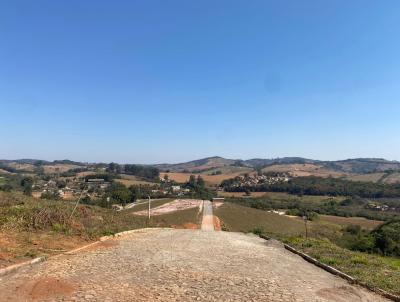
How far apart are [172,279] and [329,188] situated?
137826 mm

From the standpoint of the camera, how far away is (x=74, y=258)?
1474 cm

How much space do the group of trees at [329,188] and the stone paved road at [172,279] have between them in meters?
125

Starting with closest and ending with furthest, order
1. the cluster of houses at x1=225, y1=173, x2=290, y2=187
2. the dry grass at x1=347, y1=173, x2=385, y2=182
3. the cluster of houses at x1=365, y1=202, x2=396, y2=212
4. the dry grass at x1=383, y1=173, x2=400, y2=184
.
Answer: the cluster of houses at x1=365, y1=202, x2=396, y2=212
the cluster of houses at x1=225, y1=173, x2=290, y2=187
the dry grass at x1=383, y1=173, x2=400, y2=184
the dry grass at x1=347, y1=173, x2=385, y2=182

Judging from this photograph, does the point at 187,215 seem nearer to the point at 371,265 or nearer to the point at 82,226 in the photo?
the point at 82,226

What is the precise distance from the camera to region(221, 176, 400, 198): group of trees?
13612cm

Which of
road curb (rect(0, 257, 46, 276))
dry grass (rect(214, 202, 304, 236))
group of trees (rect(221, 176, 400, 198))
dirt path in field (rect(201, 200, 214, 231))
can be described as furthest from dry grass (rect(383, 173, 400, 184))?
road curb (rect(0, 257, 46, 276))

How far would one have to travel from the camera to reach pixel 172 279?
1170 centimetres

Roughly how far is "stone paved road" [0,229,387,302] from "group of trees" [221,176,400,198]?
124841 mm

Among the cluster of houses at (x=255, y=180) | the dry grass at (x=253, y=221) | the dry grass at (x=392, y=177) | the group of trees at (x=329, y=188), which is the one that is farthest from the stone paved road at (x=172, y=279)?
the dry grass at (x=392, y=177)

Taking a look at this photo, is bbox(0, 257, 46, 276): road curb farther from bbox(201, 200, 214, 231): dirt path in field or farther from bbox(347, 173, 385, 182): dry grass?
bbox(347, 173, 385, 182): dry grass

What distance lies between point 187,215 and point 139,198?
123 feet

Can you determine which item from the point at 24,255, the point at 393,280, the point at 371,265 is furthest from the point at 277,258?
the point at 24,255

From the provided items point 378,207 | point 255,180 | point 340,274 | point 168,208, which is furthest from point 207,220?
point 255,180

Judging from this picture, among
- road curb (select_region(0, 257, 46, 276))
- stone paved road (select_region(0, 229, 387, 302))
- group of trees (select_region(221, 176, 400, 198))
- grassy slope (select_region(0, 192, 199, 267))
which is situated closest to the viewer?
stone paved road (select_region(0, 229, 387, 302))
